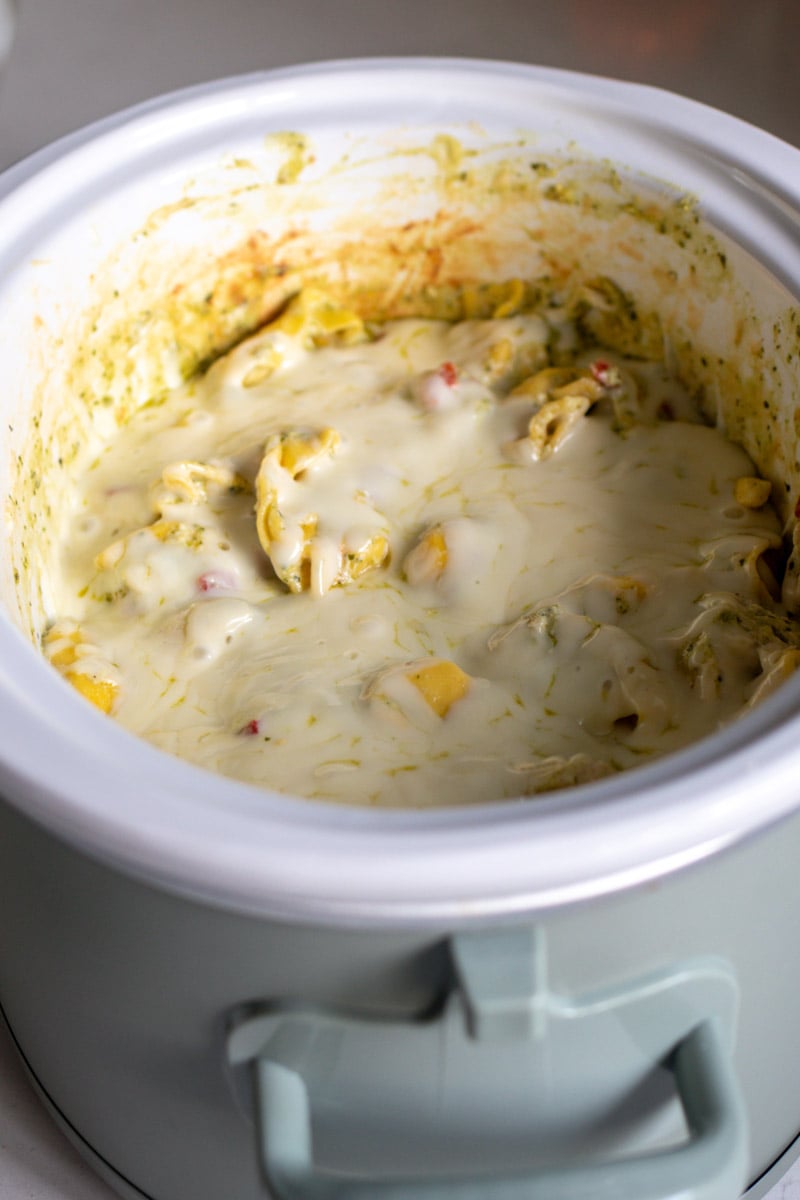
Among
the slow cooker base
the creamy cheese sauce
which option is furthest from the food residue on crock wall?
the slow cooker base

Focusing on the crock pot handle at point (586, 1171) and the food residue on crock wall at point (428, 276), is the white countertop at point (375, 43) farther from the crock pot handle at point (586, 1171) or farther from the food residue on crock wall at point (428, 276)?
the crock pot handle at point (586, 1171)

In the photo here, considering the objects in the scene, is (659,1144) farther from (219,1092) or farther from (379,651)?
(379,651)

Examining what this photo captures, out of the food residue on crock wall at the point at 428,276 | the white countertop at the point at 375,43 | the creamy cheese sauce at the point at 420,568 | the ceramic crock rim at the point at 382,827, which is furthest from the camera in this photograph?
the white countertop at the point at 375,43

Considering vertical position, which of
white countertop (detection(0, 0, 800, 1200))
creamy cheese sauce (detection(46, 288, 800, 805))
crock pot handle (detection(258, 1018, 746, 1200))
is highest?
white countertop (detection(0, 0, 800, 1200))

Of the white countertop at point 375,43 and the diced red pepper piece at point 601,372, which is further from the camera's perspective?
the white countertop at point 375,43

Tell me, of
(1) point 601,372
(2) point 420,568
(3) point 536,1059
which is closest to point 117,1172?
(3) point 536,1059

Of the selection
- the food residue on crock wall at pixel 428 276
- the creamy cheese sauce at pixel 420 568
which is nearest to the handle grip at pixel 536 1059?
the creamy cheese sauce at pixel 420 568

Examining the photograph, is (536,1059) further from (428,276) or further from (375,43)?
(375,43)

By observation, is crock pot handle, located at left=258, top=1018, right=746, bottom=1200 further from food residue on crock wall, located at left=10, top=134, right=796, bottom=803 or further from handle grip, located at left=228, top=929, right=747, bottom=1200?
food residue on crock wall, located at left=10, top=134, right=796, bottom=803
